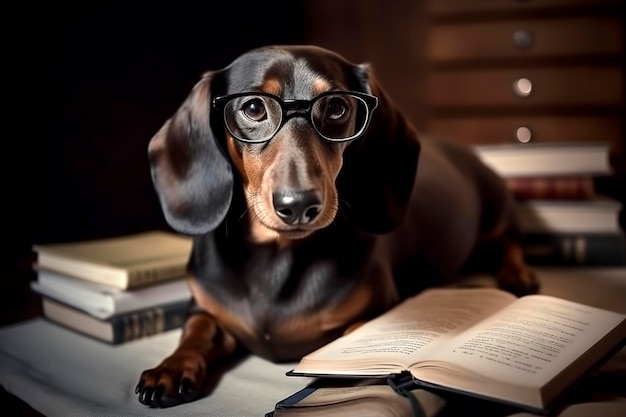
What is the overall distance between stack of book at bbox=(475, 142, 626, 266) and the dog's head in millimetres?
812

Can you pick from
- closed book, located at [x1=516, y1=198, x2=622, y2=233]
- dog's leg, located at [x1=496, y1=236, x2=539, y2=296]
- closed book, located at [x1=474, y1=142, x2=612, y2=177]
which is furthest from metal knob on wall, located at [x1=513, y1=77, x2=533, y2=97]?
dog's leg, located at [x1=496, y1=236, x2=539, y2=296]

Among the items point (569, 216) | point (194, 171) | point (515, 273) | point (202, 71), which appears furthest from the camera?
point (202, 71)

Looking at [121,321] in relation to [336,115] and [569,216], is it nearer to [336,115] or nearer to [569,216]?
[336,115]

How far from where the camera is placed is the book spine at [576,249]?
178 centimetres

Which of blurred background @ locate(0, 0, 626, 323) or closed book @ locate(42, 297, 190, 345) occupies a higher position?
blurred background @ locate(0, 0, 626, 323)

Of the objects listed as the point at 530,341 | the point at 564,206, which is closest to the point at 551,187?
the point at 564,206

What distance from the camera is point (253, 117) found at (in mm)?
1062

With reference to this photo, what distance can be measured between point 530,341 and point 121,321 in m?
0.81

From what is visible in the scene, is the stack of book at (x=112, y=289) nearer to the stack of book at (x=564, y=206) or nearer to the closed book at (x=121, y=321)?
the closed book at (x=121, y=321)

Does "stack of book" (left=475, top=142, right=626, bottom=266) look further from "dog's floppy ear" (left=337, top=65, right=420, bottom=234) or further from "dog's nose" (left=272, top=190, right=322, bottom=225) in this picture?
"dog's nose" (left=272, top=190, right=322, bottom=225)

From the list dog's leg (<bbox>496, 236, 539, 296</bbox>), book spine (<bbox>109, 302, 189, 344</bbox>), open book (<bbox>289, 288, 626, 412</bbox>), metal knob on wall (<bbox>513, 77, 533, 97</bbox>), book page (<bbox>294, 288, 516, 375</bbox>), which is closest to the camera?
open book (<bbox>289, 288, 626, 412</bbox>)

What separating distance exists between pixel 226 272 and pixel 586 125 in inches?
65.5

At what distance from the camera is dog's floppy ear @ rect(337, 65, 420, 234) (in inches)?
46.1

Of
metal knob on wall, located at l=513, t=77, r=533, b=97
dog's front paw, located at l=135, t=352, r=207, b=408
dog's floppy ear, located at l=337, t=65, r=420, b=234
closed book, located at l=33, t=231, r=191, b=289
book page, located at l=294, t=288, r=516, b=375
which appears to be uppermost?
metal knob on wall, located at l=513, t=77, r=533, b=97
